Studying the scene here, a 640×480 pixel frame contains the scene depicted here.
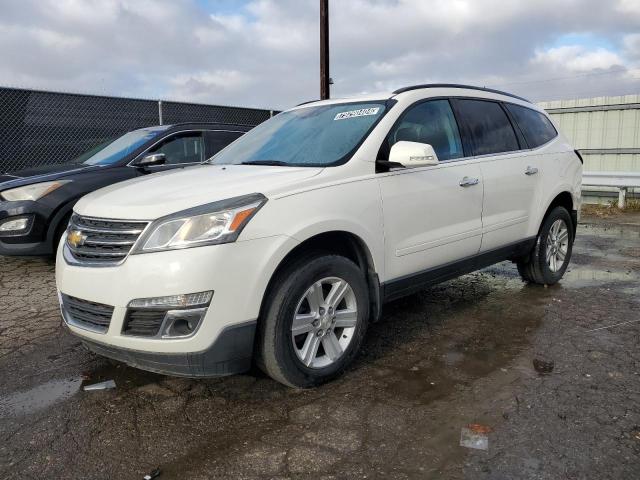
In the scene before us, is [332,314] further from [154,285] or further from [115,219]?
[115,219]

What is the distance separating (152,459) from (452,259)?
247 centimetres

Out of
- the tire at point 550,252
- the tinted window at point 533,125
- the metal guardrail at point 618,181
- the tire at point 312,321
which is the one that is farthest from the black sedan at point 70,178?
the metal guardrail at point 618,181

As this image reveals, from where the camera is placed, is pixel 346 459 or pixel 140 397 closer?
pixel 346 459

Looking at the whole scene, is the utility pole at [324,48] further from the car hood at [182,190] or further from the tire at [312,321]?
the tire at [312,321]

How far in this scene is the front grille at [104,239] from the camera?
9.13 feet

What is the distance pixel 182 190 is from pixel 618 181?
35.9 feet

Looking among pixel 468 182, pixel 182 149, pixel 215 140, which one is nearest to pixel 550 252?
pixel 468 182

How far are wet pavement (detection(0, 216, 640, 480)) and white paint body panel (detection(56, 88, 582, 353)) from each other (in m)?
0.47

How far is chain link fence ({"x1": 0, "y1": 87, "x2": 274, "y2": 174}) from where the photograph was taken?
352 inches

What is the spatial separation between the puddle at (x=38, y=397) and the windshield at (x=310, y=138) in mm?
1822

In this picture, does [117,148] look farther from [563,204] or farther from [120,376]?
[563,204]

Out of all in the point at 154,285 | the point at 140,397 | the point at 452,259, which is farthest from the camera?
the point at 452,259

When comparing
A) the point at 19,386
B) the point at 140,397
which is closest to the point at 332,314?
the point at 140,397

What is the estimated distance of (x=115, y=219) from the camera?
2887 mm
